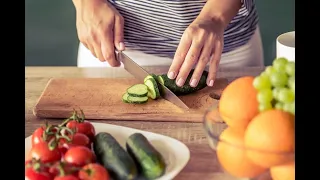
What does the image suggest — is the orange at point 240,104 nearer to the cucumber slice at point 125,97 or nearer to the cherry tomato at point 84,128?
the cherry tomato at point 84,128

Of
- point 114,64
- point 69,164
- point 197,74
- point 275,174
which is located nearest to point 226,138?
point 275,174

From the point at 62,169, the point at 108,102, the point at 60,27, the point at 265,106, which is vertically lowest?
the point at 60,27

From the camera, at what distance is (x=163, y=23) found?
4.87ft

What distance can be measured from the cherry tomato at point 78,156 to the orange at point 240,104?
21cm

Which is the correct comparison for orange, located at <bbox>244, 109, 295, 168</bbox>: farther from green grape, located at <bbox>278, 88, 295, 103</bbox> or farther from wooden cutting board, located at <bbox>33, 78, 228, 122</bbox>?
wooden cutting board, located at <bbox>33, 78, 228, 122</bbox>

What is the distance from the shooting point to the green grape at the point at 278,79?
77 centimetres

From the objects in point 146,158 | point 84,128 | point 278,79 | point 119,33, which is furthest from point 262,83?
point 119,33

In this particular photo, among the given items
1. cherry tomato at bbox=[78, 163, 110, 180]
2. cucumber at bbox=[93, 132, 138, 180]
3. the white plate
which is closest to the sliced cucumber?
the white plate

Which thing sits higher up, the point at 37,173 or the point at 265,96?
the point at 265,96

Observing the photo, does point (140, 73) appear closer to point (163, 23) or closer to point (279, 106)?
point (163, 23)

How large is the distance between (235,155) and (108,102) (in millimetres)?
506

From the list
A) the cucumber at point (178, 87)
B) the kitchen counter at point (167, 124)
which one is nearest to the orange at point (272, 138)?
the kitchen counter at point (167, 124)

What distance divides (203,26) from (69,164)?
603 mm

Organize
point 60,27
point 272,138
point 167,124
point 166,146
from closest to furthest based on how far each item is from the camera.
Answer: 1. point 272,138
2. point 166,146
3. point 167,124
4. point 60,27
